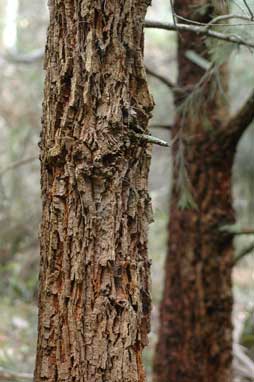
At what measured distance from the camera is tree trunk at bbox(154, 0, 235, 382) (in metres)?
4.05

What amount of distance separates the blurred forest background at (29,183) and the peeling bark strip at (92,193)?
3471 millimetres

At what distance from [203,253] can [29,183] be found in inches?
145

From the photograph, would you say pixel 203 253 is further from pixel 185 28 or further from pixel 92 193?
pixel 92 193

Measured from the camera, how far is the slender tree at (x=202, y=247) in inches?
159

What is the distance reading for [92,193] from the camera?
1843mm

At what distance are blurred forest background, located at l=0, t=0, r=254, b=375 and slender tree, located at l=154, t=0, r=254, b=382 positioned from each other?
4.39 feet

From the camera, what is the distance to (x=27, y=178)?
7.35m

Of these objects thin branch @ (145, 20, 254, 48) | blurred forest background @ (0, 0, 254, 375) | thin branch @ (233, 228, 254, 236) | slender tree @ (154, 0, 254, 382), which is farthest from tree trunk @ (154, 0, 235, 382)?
thin branch @ (145, 20, 254, 48)

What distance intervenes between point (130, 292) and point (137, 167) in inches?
15.3

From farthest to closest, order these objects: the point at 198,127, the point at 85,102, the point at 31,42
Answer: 1. the point at 31,42
2. the point at 198,127
3. the point at 85,102

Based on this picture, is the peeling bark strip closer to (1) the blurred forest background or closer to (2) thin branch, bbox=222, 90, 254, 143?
(2) thin branch, bbox=222, 90, 254, 143

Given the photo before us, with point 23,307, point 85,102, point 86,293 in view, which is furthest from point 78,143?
point 23,307

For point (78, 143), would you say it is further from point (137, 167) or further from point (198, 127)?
point (198, 127)

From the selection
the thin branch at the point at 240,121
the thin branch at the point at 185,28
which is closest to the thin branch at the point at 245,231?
the thin branch at the point at 240,121
